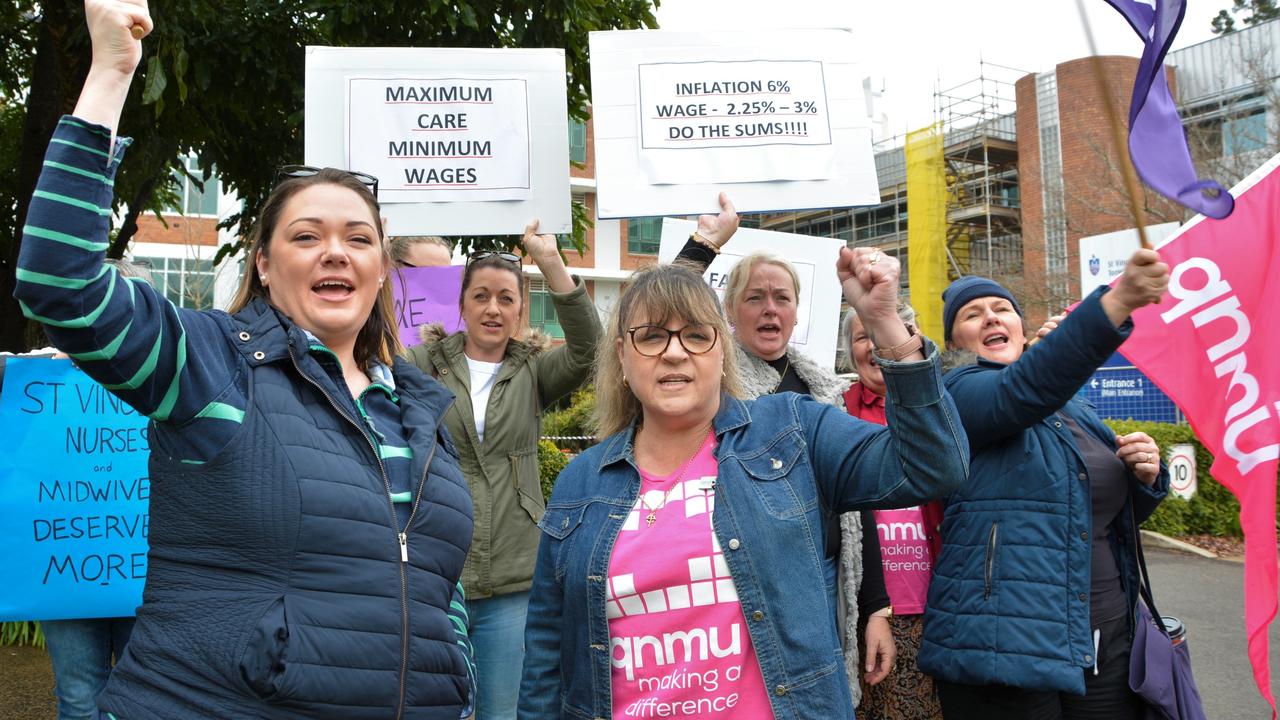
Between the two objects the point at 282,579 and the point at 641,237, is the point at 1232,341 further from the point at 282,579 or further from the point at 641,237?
the point at 641,237

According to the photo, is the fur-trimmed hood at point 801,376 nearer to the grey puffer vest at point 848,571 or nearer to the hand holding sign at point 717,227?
the grey puffer vest at point 848,571

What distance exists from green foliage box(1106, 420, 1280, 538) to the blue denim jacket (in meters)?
11.5

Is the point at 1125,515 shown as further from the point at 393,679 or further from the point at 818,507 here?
the point at 393,679

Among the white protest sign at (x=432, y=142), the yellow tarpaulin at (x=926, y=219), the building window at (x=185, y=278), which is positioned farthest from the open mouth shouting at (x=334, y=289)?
the yellow tarpaulin at (x=926, y=219)

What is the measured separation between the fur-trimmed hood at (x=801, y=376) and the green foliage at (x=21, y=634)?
554cm

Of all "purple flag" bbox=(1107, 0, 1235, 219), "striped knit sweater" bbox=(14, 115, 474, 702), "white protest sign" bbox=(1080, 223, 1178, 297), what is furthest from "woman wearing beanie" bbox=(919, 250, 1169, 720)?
"white protest sign" bbox=(1080, 223, 1178, 297)

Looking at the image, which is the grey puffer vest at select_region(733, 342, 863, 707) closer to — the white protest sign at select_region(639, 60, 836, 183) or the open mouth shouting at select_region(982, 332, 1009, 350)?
the open mouth shouting at select_region(982, 332, 1009, 350)

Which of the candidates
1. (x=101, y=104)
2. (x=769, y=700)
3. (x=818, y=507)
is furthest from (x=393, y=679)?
(x=101, y=104)

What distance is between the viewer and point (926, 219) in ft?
88.1

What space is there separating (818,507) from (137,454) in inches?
105

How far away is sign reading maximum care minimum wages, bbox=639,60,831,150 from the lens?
3883 mm

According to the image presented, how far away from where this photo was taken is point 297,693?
1628mm

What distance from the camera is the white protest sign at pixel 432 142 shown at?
155 inches

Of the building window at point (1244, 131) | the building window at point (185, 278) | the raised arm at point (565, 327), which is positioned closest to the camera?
the raised arm at point (565, 327)
